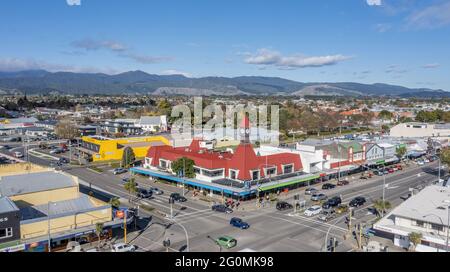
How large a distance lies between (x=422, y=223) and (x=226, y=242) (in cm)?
1046

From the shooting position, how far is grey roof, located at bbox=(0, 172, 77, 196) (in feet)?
73.6

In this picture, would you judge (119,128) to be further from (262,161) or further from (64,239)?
(64,239)

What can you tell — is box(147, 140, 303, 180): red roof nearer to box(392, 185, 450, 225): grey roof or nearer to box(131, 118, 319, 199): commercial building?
box(131, 118, 319, 199): commercial building

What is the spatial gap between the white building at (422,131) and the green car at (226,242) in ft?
172

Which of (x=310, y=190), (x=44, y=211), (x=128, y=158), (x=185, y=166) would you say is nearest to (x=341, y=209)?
(x=310, y=190)

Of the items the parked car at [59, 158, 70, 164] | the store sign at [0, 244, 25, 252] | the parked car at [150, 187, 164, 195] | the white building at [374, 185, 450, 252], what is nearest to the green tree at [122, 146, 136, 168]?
the parked car at [59, 158, 70, 164]

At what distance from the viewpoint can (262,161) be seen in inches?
1283

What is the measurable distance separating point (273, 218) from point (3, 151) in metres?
44.5

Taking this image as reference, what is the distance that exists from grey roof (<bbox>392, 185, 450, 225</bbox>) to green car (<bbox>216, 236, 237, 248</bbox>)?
916 centimetres

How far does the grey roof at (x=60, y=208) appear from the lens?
2040 centimetres

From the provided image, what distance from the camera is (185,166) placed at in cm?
3338

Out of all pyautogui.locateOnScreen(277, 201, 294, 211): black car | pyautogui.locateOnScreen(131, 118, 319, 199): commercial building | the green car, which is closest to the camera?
the green car

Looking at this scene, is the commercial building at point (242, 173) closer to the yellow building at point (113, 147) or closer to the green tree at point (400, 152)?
the yellow building at point (113, 147)
